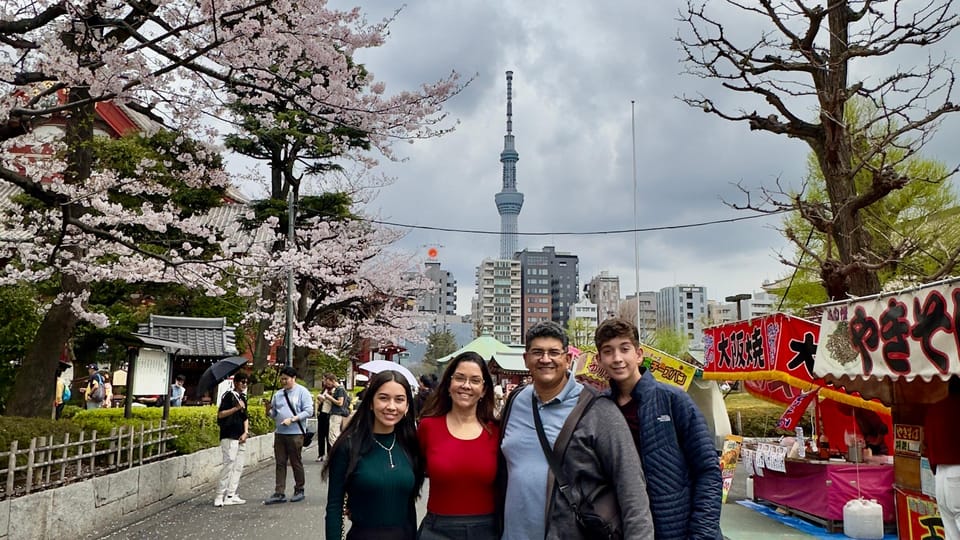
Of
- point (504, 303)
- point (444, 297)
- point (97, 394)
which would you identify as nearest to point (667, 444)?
point (97, 394)

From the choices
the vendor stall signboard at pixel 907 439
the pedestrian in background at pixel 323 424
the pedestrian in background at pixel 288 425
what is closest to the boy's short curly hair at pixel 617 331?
the vendor stall signboard at pixel 907 439

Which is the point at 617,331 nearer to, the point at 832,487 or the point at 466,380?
the point at 466,380

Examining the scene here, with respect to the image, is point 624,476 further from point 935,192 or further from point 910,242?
point 935,192

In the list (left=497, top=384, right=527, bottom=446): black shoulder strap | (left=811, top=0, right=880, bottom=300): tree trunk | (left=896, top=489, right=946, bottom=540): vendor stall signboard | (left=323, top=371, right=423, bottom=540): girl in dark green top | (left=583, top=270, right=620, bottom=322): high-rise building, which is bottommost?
(left=896, top=489, right=946, bottom=540): vendor stall signboard

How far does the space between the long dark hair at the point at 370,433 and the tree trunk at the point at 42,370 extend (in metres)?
8.58

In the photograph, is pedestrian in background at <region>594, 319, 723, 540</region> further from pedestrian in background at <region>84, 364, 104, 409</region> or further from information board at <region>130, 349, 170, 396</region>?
pedestrian in background at <region>84, 364, 104, 409</region>

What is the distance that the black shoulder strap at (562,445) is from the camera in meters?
3.05

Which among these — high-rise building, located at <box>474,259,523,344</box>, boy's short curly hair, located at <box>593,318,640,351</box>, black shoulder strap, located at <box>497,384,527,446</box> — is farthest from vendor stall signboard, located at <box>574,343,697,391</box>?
high-rise building, located at <box>474,259,523,344</box>

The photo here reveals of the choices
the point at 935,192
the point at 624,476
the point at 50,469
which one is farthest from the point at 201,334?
the point at 935,192

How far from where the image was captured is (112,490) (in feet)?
27.9

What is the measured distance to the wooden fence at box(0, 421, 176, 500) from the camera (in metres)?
7.02

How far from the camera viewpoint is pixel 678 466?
333 cm

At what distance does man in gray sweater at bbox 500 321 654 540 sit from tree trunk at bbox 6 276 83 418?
9.65 m

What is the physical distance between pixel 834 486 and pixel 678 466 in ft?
21.0
